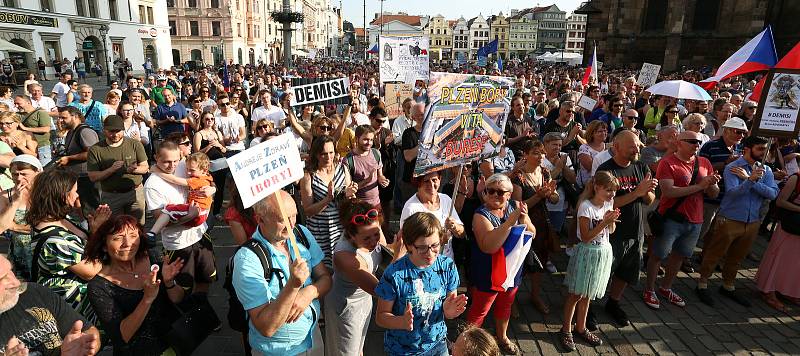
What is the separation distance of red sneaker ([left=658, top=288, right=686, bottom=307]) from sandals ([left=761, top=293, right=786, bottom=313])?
0.95 meters

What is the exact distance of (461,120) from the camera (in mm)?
3676

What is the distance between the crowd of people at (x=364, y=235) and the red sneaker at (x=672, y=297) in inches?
0.5

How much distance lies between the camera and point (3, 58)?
29844mm

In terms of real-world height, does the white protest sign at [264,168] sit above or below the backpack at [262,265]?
above

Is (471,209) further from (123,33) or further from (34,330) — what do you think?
(123,33)

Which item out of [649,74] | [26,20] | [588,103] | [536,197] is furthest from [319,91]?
[26,20]

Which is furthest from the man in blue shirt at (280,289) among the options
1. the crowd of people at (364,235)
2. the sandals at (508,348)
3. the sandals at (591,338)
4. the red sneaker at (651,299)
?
the red sneaker at (651,299)

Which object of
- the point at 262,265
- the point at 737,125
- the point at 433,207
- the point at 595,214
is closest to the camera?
the point at 262,265

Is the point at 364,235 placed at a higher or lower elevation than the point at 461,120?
lower

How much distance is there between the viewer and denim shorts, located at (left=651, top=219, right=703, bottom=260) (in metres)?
4.70

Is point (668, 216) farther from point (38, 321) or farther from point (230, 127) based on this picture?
point (230, 127)

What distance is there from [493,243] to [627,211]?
5.49 feet

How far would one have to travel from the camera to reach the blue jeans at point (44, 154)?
7.53 m

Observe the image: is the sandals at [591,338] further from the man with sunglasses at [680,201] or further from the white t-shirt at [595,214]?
the man with sunglasses at [680,201]
